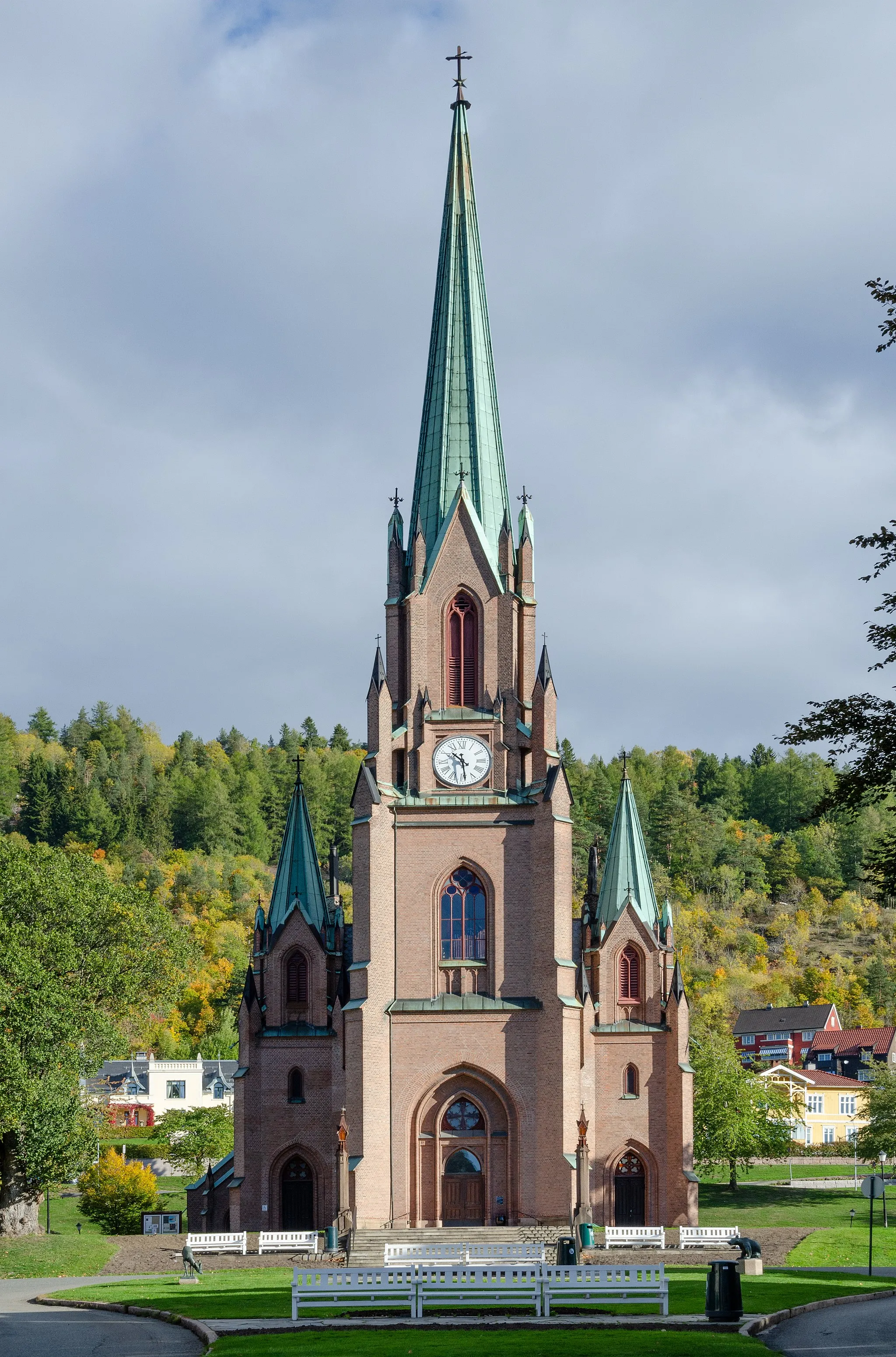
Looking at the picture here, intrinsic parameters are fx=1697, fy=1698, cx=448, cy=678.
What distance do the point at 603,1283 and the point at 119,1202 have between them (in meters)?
35.3

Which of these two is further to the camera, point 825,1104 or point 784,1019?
point 784,1019

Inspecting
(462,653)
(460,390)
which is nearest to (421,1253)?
(462,653)

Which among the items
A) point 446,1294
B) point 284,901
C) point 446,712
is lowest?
point 446,1294

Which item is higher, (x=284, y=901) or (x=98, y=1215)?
(x=284, y=901)

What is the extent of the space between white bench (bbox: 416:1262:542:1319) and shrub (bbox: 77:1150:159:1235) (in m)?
31.9

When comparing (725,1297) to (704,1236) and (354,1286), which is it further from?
(704,1236)

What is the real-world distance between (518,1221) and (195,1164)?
3869cm

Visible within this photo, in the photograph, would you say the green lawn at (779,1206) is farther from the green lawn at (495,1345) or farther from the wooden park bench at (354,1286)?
the green lawn at (495,1345)

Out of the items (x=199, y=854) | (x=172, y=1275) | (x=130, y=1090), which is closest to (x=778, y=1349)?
(x=172, y=1275)

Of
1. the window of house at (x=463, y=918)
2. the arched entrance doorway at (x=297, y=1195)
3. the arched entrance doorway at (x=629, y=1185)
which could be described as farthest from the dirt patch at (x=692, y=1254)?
the arched entrance doorway at (x=297, y=1195)

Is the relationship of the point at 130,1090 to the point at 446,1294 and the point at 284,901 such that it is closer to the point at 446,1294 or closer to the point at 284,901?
the point at 284,901

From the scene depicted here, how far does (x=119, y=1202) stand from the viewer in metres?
65.5

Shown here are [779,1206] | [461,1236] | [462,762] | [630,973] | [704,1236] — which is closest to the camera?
[704,1236]

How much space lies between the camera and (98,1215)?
216ft
